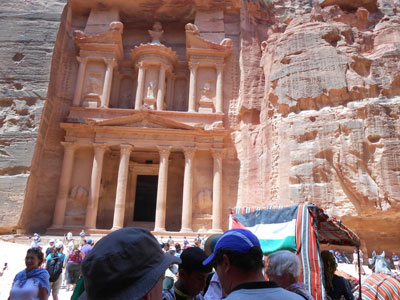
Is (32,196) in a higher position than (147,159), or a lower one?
lower

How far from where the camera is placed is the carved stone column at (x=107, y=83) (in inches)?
840

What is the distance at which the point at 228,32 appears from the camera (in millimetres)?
23984

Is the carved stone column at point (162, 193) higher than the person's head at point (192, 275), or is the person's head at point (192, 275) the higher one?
the carved stone column at point (162, 193)

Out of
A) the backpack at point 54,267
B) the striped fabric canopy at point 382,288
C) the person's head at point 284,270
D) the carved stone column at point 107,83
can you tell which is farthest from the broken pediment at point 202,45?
the person's head at point 284,270

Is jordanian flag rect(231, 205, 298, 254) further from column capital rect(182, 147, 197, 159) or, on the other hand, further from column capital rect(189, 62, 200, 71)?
column capital rect(189, 62, 200, 71)

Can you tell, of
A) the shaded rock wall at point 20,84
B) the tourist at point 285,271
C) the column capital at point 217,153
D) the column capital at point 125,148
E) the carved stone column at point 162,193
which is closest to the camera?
the tourist at point 285,271

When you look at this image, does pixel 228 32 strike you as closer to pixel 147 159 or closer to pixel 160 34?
pixel 160 34

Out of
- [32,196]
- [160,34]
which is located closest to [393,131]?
[160,34]

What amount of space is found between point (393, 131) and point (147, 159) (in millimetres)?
14471

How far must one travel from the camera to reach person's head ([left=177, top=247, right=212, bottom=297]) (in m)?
2.60

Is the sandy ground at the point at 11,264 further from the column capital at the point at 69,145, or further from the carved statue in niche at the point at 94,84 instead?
the carved statue in niche at the point at 94,84

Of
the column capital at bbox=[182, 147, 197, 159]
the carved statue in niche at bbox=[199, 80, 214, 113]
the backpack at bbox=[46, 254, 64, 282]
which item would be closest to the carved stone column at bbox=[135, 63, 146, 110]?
the carved statue in niche at bbox=[199, 80, 214, 113]

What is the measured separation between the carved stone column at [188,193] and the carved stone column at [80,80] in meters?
7.64

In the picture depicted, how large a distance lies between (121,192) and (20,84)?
346 inches
